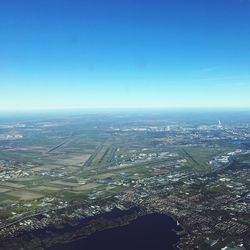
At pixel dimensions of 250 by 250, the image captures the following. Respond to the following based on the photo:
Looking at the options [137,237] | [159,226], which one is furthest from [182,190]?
[137,237]

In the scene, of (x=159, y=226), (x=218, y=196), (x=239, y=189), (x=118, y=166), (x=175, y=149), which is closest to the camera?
(x=159, y=226)

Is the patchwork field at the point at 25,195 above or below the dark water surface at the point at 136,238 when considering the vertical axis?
above

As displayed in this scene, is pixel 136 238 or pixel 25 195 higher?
pixel 25 195

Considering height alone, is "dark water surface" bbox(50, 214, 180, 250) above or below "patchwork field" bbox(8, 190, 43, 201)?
below

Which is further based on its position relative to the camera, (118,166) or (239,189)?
(118,166)

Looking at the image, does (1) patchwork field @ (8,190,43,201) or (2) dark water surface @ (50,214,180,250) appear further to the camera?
(1) patchwork field @ (8,190,43,201)

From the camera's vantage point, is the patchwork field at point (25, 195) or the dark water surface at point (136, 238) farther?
the patchwork field at point (25, 195)

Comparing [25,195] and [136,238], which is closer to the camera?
[136,238]

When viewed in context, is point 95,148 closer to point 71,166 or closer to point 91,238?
point 71,166
